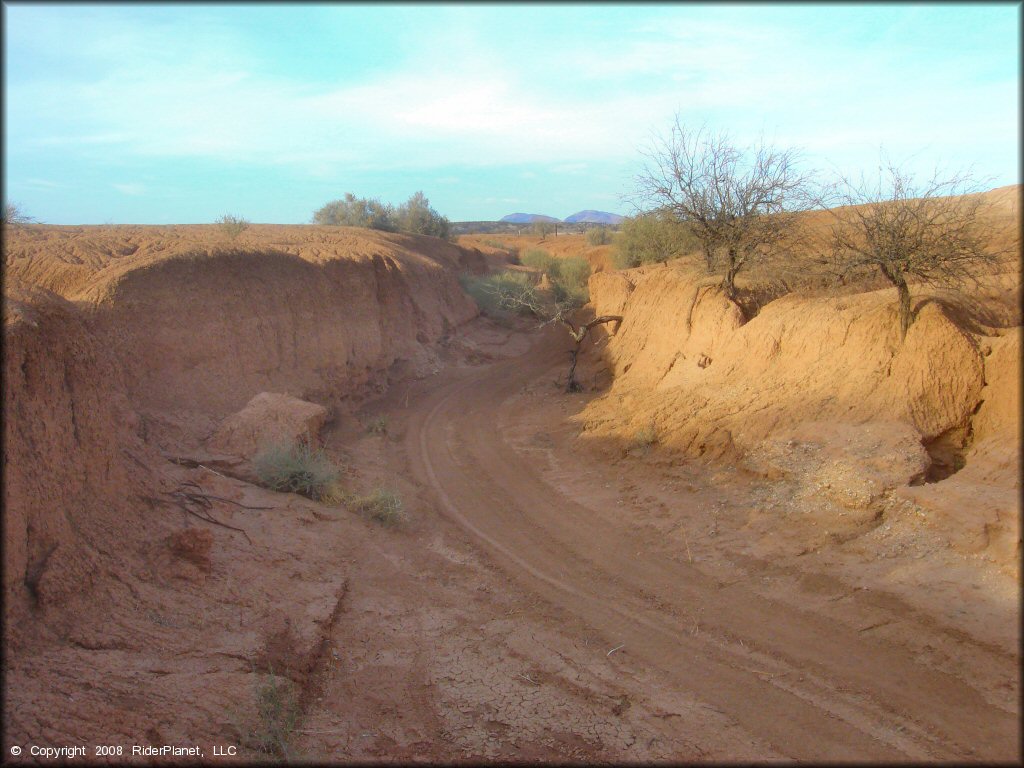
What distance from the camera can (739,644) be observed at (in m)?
6.04

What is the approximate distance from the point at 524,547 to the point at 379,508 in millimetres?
2000

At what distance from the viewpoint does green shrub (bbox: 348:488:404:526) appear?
895 cm

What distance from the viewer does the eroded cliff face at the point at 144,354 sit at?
5.17 meters

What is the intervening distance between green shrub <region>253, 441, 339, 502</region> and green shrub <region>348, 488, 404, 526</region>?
0.38 metres

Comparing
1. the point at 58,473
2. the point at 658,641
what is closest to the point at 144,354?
the point at 58,473

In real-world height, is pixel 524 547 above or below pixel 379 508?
below

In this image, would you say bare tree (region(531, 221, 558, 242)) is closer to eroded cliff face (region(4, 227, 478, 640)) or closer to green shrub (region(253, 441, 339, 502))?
eroded cliff face (region(4, 227, 478, 640))

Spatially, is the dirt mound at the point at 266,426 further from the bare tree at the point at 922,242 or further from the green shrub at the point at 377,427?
the bare tree at the point at 922,242

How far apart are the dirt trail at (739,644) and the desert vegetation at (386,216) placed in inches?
907

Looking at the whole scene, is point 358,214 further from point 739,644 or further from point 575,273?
point 739,644

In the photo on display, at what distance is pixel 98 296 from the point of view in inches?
437

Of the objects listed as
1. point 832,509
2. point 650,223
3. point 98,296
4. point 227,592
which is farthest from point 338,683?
point 650,223

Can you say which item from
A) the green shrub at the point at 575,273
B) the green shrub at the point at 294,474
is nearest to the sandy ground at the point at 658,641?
the green shrub at the point at 294,474

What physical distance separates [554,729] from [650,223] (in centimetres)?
1936
